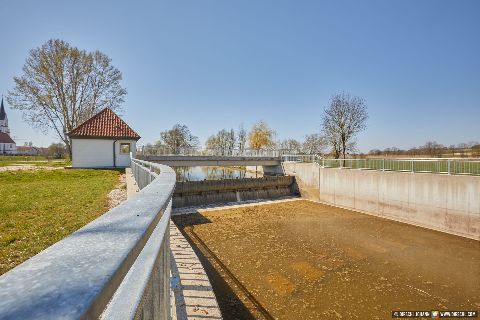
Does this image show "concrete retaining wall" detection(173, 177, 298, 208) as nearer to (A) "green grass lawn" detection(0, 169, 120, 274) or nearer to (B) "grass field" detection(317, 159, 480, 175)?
(B) "grass field" detection(317, 159, 480, 175)

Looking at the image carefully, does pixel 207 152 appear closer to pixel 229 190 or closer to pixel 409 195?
pixel 229 190

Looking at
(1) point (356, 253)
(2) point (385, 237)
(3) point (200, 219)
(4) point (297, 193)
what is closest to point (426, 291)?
(1) point (356, 253)

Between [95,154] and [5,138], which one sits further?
[5,138]

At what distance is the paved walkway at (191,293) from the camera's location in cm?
417

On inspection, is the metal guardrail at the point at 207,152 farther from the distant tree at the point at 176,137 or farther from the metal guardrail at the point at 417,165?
the distant tree at the point at 176,137

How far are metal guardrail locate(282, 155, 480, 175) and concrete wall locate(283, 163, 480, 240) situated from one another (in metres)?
0.45

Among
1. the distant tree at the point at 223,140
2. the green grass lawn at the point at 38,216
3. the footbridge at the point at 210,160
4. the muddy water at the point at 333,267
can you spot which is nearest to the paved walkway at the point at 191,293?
the green grass lawn at the point at 38,216

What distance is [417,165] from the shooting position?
18906 millimetres

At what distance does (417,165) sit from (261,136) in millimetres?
42544

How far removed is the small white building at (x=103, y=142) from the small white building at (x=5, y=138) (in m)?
88.8

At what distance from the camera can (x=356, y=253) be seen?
13031mm

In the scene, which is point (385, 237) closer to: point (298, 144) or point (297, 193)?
point (297, 193)

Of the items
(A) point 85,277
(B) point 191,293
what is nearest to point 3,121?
(B) point 191,293

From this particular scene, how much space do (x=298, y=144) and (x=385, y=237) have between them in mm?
52316
